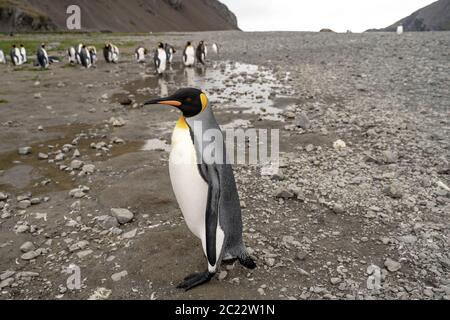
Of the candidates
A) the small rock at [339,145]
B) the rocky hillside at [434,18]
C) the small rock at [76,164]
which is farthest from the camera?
the rocky hillside at [434,18]

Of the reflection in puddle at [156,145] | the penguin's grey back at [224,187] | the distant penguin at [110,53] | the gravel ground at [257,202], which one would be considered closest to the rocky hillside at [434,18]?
the distant penguin at [110,53]

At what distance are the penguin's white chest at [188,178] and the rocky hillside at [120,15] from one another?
49.6 m

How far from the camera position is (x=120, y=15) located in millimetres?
73000

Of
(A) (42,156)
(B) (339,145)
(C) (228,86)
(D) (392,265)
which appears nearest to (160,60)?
(C) (228,86)

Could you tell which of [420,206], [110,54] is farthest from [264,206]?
[110,54]

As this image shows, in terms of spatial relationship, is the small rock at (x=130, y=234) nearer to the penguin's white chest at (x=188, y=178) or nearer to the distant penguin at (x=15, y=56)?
the penguin's white chest at (x=188, y=178)

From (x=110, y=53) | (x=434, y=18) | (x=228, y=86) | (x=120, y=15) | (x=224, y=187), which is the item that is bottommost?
(x=224, y=187)

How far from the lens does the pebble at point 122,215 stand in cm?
384

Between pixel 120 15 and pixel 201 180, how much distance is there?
78.6 meters

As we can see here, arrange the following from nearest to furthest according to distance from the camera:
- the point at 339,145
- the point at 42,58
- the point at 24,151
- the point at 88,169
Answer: the point at 88,169, the point at 339,145, the point at 24,151, the point at 42,58

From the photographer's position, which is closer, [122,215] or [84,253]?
[84,253]

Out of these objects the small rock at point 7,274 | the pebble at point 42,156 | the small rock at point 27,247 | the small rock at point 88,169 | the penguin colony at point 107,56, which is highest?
the penguin colony at point 107,56

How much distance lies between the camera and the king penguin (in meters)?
2.76

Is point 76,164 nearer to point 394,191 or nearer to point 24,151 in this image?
point 24,151
